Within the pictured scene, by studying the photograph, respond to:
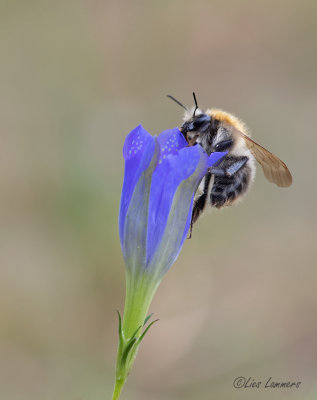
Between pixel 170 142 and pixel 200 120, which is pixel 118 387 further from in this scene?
pixel 200 120

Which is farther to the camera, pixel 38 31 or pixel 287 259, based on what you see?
pixel 38 31

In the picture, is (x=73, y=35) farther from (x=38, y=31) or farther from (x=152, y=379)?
(x=152, y=379)

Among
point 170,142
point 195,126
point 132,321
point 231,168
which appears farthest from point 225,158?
point 132,321

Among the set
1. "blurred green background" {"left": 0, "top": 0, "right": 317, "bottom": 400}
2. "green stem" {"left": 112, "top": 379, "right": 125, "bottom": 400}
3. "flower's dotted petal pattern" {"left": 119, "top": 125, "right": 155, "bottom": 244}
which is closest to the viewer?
"green stem" {"left": 112, "top": 379, "right": 125, "bottom": 400}

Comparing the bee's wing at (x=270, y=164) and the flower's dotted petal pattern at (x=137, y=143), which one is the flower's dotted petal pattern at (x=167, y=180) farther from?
the bee's wing at (x=270, y=164)

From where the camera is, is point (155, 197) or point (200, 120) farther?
point (200, 120)

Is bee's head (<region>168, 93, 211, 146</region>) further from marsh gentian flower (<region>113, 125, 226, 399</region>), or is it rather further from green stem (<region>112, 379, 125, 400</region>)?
green stem (<region>112, 379, 125, 400</region>)

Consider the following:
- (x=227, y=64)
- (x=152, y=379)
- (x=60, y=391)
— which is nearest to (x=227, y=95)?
(x=227, y=64)

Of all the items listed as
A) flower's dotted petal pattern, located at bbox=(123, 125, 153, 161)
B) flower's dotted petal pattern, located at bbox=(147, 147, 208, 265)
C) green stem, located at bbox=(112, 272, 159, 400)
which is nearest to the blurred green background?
green stem, located at bbox=(112, 272, 159, 400)
